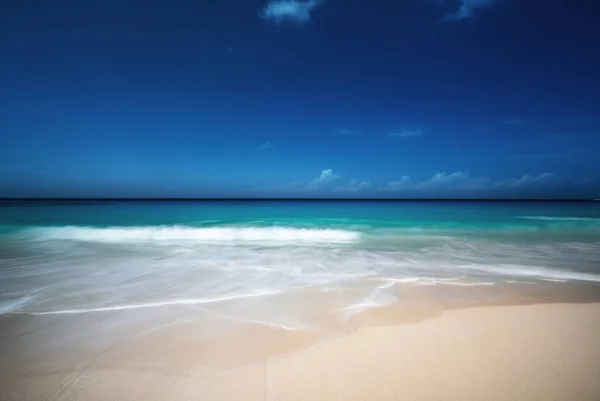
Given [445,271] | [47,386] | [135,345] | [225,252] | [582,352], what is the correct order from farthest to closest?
[225,252] < [445,271] < [135,345] < [582,352] < [47,386]

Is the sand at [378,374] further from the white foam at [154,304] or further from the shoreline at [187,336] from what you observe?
the white foam at [154,304]

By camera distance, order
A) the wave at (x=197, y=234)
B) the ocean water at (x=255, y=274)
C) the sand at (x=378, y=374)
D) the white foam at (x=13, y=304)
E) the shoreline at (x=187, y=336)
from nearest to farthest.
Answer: the sand at (x=378, y=374) → the shoreline at (x=187, y=336) → the white foam at (x=13, y=304) → the ocean water at (x=255, y=274) → the wave at (x=197, y=234)

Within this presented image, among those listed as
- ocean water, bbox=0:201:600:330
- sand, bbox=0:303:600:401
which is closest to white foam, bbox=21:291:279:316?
ocean water, bbox=0:201:600:330

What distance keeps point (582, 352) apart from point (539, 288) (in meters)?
2.82

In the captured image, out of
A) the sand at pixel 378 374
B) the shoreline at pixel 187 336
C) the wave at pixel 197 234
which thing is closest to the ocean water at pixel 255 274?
the shoreline at pixel 187 336

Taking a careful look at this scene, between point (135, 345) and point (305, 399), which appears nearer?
point (305, 399)

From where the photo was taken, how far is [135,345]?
3061 mm

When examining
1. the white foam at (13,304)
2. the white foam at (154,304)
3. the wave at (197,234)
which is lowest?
the wave at (197,234)

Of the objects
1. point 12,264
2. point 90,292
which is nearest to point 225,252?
point 90,292

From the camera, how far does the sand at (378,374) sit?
7.50 feet

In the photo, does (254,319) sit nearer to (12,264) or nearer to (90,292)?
(90,292)

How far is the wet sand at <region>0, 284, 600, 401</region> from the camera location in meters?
2.31

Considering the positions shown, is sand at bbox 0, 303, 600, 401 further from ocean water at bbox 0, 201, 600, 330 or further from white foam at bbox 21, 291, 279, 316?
white foam at bbox 21, 291, 279, 316

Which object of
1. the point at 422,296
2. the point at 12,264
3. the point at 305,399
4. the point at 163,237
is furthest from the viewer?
the point at 163,237
